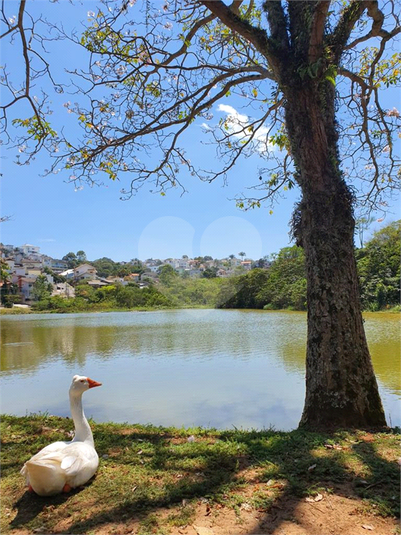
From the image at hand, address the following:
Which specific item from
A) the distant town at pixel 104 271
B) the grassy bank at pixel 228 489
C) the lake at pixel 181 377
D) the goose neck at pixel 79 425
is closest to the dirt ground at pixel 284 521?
the grassy bank at pixel 228 489

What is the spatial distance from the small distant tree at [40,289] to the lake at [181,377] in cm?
1993

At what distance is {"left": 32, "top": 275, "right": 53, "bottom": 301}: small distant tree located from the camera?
105 ft

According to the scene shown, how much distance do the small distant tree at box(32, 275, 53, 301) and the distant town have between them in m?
0.12

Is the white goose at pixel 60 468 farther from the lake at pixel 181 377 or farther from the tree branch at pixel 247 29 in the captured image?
the tree branch at pixel 247 29

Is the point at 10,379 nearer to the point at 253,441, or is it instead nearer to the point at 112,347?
the point at 112,347

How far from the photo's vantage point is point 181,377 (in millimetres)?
7367

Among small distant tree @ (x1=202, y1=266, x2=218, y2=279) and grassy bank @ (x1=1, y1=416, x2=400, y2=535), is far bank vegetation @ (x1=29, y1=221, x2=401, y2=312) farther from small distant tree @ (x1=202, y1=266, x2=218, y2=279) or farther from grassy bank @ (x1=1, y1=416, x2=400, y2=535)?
grassy bank @ (x1=1, y1=416, x2=400, y2=535)

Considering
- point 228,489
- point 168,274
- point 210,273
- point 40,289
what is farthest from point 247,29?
point 40,289

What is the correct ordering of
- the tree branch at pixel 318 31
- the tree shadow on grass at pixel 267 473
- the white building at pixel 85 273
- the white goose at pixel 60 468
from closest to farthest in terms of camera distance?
1. the tree shadow on grass at pixel 267 473
2. the white goose at pixel 60 468
3. the tree branch at pixel 318 31
4. the white building at pixel 85 273

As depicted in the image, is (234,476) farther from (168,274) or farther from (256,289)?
(256,289)

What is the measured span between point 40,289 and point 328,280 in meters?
32.8

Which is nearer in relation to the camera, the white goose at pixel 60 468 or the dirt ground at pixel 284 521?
the dirt ground at pixel 284 521

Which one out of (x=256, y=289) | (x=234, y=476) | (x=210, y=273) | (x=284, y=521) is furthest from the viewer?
(x=256, y=289)

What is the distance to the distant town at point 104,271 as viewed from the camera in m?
23.8
